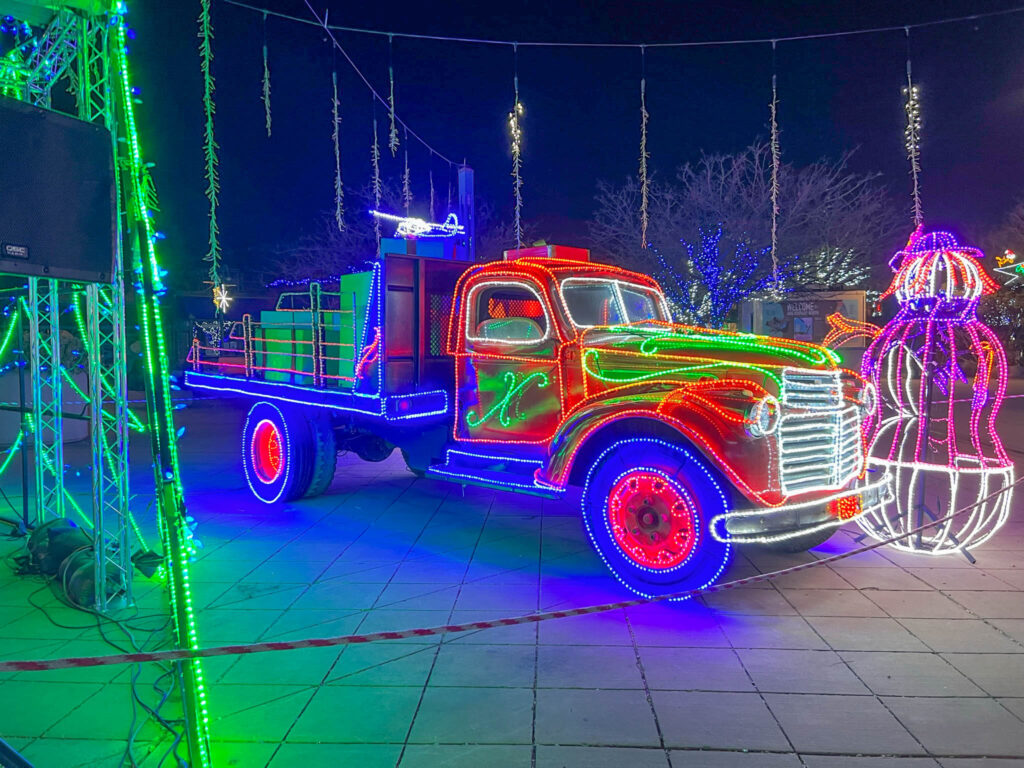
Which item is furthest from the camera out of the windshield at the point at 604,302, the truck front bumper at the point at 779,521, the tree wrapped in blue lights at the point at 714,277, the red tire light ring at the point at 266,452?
the tree wrapped in blue lights at the point at 714,277

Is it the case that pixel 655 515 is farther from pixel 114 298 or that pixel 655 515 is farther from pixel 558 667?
pixel 114 298

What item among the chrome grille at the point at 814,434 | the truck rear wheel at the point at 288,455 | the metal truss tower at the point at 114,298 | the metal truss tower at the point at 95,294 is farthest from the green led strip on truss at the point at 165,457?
the truck rear wheel at the point at 288,455

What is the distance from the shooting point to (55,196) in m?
3.83

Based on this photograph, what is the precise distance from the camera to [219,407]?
59.4 ft

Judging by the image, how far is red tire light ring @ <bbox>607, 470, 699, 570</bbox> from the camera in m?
4.57

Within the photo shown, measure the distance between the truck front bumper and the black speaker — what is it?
3.82 m

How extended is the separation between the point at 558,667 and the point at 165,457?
6.99 feet

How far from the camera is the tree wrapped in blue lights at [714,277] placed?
854 inches

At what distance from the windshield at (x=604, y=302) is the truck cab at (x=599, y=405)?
0.04ft

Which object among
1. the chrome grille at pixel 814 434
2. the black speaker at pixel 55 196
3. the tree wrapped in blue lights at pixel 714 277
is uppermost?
the tree wrapped in blue lights at pixel 714 277

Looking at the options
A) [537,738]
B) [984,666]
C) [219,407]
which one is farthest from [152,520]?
[219,407]

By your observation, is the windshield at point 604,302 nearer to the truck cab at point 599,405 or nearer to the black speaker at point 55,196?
the truck cab at point 599,405

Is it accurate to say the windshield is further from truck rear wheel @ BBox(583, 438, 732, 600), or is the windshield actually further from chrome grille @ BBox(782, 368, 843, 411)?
chrome grille @ BBox(782, 368, 843, 411)

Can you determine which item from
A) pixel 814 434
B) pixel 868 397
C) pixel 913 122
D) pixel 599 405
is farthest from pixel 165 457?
pixel 913 122
